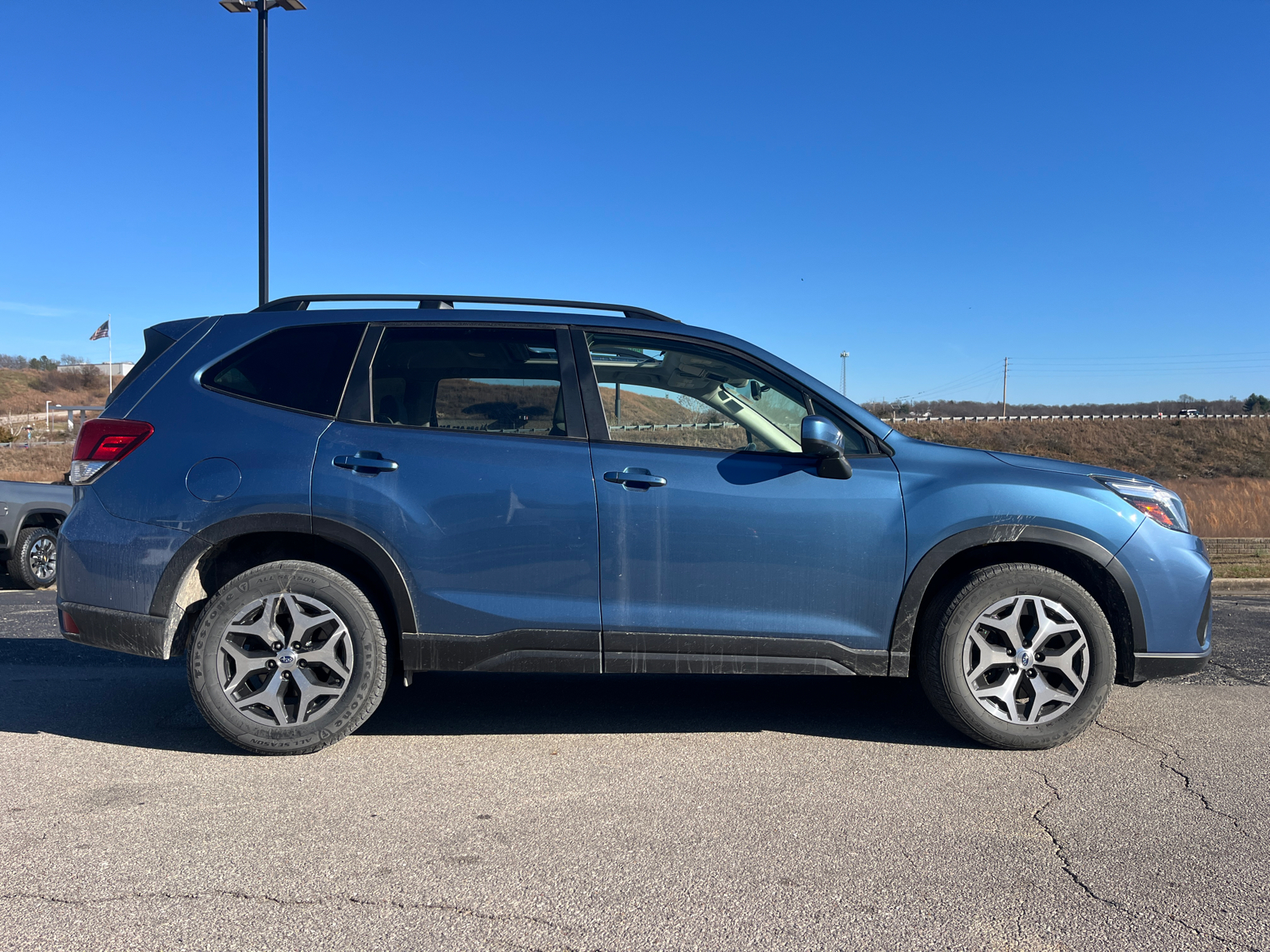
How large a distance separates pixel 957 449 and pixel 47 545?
9.95 m

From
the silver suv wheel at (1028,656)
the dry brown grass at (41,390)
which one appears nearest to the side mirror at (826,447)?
the silver suv wheel at (1028,656)

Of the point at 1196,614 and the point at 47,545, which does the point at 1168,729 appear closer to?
the point at 1196,614

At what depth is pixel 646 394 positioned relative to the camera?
4.23m

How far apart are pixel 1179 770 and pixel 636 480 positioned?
248 cm

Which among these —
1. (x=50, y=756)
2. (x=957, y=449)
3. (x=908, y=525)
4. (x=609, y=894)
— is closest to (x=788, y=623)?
(x=908, y=525)

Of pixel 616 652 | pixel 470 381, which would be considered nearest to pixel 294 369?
pixel 470 381

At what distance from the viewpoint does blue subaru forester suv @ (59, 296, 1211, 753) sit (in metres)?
3.83

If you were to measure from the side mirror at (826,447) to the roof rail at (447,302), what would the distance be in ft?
2.99

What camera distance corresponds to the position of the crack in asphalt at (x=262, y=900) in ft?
8.30

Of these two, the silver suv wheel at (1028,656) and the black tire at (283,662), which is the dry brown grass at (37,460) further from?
the silver suv wheel at (1028,656)

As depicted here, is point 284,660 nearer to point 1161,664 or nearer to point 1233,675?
point 1161,664

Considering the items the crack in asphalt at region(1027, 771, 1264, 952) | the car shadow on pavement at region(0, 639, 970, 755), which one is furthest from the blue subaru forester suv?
the crack in asphalt at region(1027, 771, 1264, 952)

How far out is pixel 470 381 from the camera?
413 centimetres

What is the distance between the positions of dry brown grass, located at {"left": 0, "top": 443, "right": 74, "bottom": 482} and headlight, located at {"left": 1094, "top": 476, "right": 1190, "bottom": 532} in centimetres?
3690
